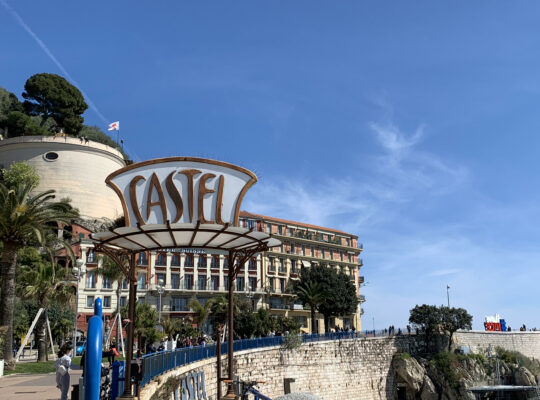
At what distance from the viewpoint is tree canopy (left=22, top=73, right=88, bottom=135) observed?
74.4m

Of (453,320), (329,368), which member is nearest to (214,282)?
(329,368)

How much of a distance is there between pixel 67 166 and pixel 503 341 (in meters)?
58.9

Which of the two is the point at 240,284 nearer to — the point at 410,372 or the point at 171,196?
the point at 410,372

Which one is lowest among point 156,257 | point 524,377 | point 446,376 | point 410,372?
point 524,377

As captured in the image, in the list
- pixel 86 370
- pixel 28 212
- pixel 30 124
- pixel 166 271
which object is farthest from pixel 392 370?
pixel 30 124

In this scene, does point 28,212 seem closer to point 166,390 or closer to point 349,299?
point 166,390

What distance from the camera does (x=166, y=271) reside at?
61.0m

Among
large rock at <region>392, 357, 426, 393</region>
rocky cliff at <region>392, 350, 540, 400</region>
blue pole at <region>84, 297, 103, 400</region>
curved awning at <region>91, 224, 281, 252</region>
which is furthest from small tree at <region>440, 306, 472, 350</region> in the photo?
blue pole at <region>84, 297, 103, 400</region>

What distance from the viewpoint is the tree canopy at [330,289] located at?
6088 centimetres

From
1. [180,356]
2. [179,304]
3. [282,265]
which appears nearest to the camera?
[180,356]

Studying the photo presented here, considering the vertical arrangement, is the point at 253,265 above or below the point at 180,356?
above

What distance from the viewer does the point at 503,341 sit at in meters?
57.0

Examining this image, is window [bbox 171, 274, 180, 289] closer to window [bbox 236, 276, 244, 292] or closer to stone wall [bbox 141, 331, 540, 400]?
window [bbox 236, 276, 244, 292]

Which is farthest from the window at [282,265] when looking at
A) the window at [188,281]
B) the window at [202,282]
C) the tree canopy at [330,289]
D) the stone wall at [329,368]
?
the stone wall at [329,368]
